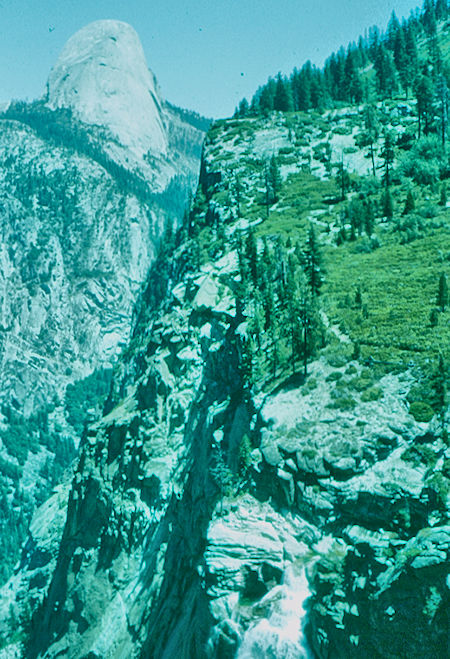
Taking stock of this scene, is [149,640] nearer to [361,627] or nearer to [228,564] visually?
[228,564]

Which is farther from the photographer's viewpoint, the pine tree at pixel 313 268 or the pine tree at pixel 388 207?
the pine tree at pixel 388 207

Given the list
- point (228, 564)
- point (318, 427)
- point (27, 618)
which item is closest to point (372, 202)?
point (318, 427)

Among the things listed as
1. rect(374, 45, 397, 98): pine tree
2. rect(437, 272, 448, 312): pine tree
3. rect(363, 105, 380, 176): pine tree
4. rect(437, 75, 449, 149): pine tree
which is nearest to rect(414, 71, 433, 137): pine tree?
rect(437, 75, 449, 149): pine tree

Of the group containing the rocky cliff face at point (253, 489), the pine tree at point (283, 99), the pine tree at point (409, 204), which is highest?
the pine tree at point (283, 99)

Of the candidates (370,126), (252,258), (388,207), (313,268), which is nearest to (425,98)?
(370,126)

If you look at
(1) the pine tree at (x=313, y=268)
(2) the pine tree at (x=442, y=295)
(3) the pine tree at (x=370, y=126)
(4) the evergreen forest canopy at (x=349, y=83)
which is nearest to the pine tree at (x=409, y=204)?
(1) the pine tree at (x=313, y=268)

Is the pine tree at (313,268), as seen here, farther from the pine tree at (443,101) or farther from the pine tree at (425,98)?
the pine tree at (425,98)

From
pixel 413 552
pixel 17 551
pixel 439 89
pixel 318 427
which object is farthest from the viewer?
pixel 17 551

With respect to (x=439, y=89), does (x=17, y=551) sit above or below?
below

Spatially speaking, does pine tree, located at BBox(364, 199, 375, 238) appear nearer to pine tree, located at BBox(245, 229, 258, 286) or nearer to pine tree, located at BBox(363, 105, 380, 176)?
pine tree, located at BBox(245, 229, 258, 286)
